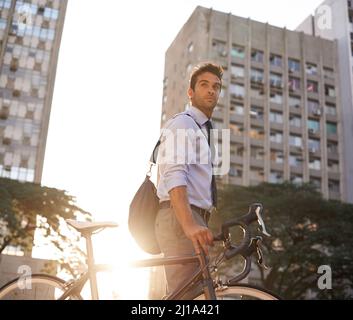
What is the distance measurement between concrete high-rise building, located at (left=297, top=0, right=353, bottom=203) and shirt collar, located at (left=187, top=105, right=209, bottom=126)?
52275mm

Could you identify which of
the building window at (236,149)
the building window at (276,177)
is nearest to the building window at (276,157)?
the building window at (276,177)

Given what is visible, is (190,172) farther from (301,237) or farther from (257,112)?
(257,112)

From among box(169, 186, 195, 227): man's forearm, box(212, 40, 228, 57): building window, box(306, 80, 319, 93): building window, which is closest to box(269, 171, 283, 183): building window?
box(306, 80, 319, 93): building window

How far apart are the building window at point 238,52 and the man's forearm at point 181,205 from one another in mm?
53374

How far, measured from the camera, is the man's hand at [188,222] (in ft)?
8.07

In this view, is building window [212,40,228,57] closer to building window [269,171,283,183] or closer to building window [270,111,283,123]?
building window [270,111,283,123]

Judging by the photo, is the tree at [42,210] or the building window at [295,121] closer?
the tree at [42,210]

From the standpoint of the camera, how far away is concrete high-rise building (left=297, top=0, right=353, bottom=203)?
5384 centimetres

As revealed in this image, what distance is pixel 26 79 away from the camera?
167ft

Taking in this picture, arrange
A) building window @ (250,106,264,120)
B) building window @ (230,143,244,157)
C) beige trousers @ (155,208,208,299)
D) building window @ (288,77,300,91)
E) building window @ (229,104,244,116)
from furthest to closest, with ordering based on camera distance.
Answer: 1. building window @ (288,77,300,91)
2. building window @ (250,106,264,120)
3. building window @ (229,104,244,116)
4. building window @ (230,143,244,157)
5. beige trousers @ (155,208,208,299)

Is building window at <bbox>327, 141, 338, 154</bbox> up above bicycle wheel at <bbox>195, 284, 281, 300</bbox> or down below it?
above

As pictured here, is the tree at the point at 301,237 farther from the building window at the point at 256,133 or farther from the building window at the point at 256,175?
the building window at the point at 256,133

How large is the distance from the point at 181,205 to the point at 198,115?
664mm
